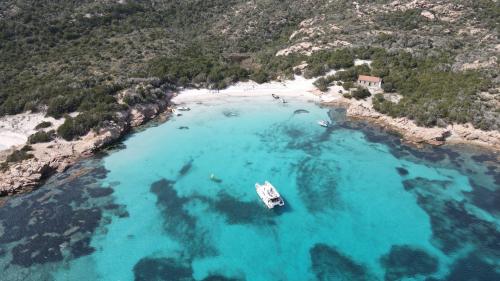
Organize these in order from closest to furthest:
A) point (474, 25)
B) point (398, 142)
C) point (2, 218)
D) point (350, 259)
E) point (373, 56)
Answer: point (350, 259) → point (2, 218) → point (398, 142) → point (373, 56) → point (474, 25)

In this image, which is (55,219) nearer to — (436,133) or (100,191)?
(100,191)

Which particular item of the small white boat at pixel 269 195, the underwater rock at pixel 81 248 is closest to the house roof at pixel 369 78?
the small white boat at pixel 269 195

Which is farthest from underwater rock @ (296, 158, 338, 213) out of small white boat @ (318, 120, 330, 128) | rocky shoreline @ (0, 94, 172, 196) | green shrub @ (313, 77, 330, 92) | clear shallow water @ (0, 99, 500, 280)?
rocky shoreline @ (0, 94, 172, 196)

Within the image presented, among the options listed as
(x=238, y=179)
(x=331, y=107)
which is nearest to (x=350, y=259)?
(x=238, y=179)

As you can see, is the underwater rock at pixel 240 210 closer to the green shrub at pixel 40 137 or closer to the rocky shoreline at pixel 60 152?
the rocky shoreline at pixel 60 152

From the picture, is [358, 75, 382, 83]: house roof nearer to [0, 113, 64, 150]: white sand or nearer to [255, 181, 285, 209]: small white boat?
[255, 181, 285, 209]: small white boat

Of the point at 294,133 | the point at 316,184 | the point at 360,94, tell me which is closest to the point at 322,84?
the point at 360,94

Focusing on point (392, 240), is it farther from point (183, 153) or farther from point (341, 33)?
point (341, 33)
